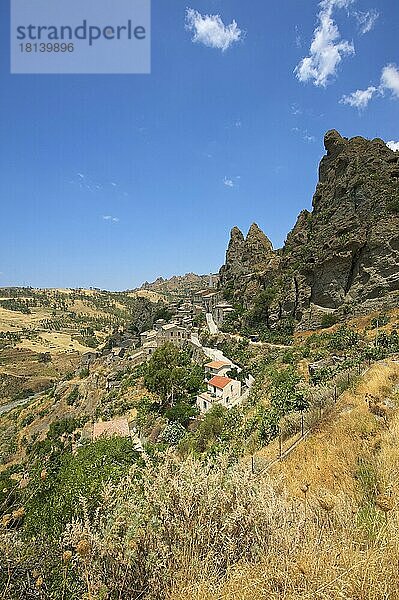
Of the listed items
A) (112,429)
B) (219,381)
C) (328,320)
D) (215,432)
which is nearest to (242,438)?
(215,432)

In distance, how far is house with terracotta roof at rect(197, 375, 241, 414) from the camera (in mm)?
23109

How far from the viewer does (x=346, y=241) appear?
2936 cm

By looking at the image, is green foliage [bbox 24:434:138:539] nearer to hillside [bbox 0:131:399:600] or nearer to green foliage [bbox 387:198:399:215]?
hillside [bbox 0:131:399:600]

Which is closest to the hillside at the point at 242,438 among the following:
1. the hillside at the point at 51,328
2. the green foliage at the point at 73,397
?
the green foliage at the point at 73,397

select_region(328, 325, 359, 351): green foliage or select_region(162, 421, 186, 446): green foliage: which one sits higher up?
select_region(328, 325, 359, 351): green foliage

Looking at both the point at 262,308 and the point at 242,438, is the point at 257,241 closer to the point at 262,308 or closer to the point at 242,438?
the point at 262,308

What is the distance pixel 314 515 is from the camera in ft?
12.0

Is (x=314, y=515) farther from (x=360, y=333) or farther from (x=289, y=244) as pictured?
(x=289, y=244)

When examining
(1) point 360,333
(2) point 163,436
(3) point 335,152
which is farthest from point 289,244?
(2) point 163,436

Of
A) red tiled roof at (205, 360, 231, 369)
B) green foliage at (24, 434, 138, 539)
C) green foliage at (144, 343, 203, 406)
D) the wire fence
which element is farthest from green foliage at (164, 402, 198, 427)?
the wire fence

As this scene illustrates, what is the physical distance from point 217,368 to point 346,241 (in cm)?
1632

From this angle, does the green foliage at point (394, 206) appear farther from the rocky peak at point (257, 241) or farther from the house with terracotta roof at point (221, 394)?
the rocky peak at point (257, 241)

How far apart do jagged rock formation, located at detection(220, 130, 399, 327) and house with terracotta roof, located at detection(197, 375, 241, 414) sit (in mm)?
11458

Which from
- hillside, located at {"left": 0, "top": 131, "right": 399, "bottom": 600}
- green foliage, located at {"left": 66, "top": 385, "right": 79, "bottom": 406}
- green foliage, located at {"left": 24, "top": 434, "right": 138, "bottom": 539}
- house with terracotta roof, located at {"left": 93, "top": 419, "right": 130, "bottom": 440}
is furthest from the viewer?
green foliage, located at {"left": 66, "top": 385, "right": 79, "bottom": 406}
